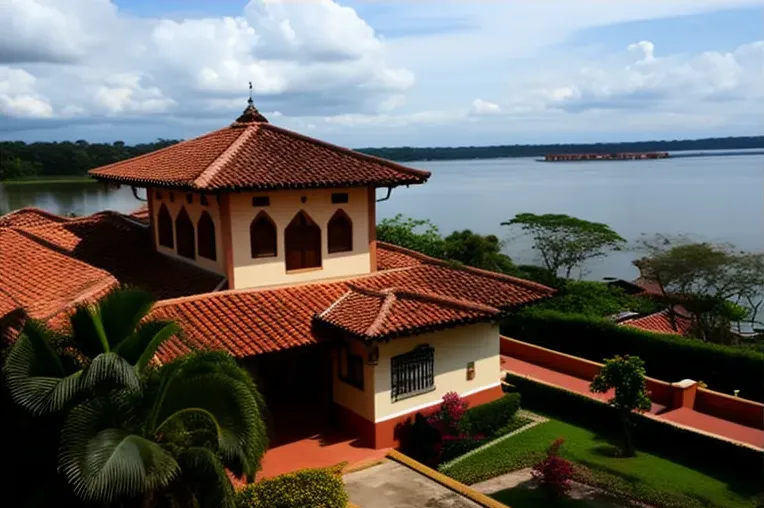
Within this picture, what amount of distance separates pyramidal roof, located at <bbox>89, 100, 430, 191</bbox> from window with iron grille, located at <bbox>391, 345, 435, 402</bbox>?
410 cm

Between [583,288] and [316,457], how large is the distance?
20062 mm

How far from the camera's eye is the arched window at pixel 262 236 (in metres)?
14.9

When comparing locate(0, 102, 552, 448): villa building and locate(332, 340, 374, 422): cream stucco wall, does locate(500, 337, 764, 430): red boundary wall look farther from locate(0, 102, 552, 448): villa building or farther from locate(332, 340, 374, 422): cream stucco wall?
locate(332, 340, 374, 422): cream stucco wall

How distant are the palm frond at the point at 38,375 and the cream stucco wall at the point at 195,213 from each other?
7311mm

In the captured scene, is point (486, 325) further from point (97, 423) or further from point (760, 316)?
point (760, 316)

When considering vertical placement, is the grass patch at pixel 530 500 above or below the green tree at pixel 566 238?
below

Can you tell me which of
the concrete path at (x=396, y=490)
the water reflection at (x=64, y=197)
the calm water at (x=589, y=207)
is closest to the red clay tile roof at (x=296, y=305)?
the concrete path at (x=396, y=490)

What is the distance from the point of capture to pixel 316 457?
13.4 m

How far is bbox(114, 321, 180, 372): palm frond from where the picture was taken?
794 centimetres

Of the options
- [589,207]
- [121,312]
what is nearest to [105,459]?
[121,312]

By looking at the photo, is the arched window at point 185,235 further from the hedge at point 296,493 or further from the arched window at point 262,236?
the hedge at point 296,493

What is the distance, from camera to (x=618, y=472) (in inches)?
546

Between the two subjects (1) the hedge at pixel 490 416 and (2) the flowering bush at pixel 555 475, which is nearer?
(2) the flowering bush at pixel 555 475

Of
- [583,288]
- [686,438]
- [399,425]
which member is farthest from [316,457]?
[583,288]
